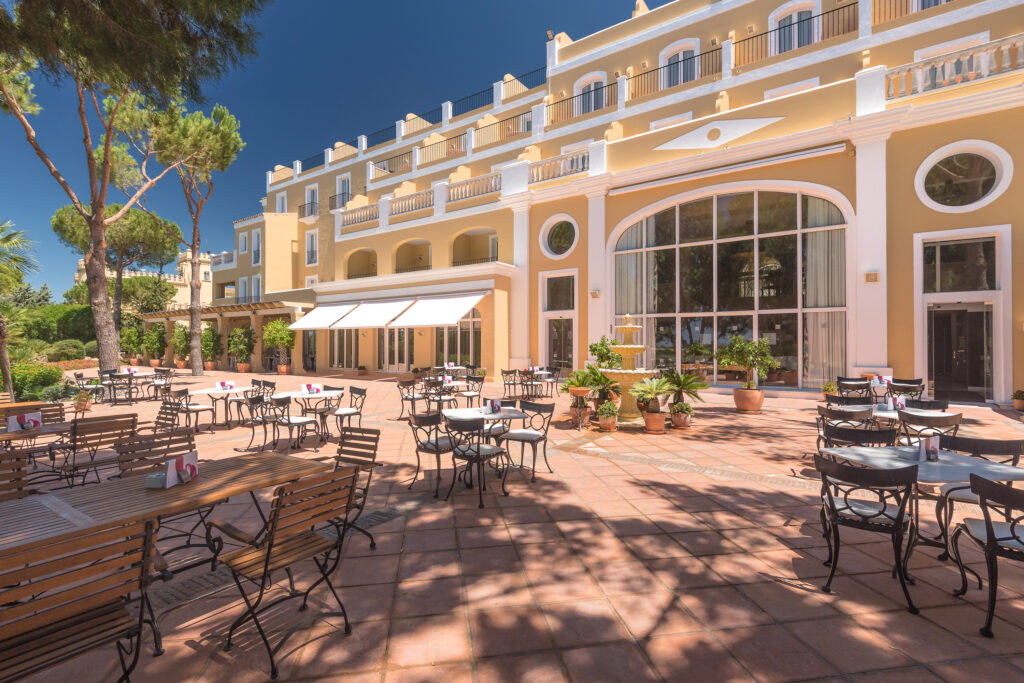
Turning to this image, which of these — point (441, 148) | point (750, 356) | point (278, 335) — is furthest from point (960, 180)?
point (278, 335)

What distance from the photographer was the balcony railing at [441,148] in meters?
21.5

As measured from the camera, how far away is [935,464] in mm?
3326

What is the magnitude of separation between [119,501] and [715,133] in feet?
47.1

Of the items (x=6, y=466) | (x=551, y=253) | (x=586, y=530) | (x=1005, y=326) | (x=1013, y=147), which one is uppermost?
(x=1013, y=147)

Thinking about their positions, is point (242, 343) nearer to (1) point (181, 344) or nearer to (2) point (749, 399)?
(1) point (181, 344)

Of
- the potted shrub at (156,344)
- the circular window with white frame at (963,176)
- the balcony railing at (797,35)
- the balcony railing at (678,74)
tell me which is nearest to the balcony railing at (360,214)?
the balcony railing at (678,74)

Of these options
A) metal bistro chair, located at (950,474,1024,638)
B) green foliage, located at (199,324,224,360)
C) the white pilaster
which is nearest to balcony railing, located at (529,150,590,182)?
the white pilaster

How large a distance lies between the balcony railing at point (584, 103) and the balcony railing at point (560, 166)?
328 cm

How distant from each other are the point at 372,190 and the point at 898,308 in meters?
22.1

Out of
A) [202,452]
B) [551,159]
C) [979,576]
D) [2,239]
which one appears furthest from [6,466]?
[551,159]

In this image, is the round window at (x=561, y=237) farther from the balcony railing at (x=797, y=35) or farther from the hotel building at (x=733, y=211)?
the balcony railing at (x=797, y=35)

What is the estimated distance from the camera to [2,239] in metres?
9.13

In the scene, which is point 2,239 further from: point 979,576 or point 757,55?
point 757,55

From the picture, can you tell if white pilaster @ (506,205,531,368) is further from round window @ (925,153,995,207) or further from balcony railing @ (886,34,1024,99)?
round window @ (925,153,995,207)
